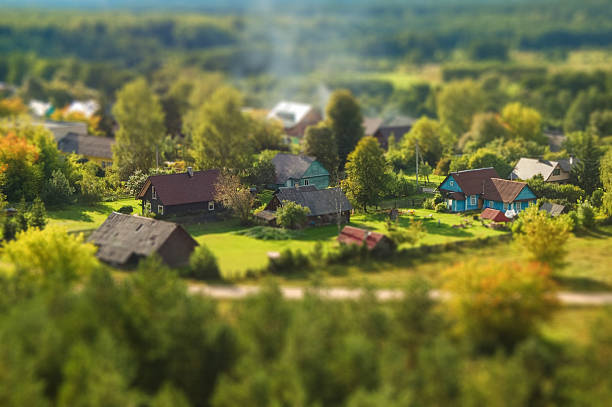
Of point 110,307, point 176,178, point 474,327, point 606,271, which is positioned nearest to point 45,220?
point 176,178

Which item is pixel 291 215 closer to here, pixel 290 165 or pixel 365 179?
pixel 365 179

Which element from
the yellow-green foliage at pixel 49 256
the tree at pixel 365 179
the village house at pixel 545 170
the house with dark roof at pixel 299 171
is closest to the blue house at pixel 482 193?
the tree at pixel 365 179

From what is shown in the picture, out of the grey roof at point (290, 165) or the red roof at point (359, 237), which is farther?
the grey roof at point (290, 165)

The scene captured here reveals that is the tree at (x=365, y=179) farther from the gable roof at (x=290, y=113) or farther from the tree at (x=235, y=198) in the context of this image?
the gable roof at (x=290, y=113)

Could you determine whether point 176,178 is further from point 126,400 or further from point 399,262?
point 126,400

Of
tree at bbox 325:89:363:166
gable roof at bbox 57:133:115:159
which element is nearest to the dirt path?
gable roof at bbox 57:133:115:159
